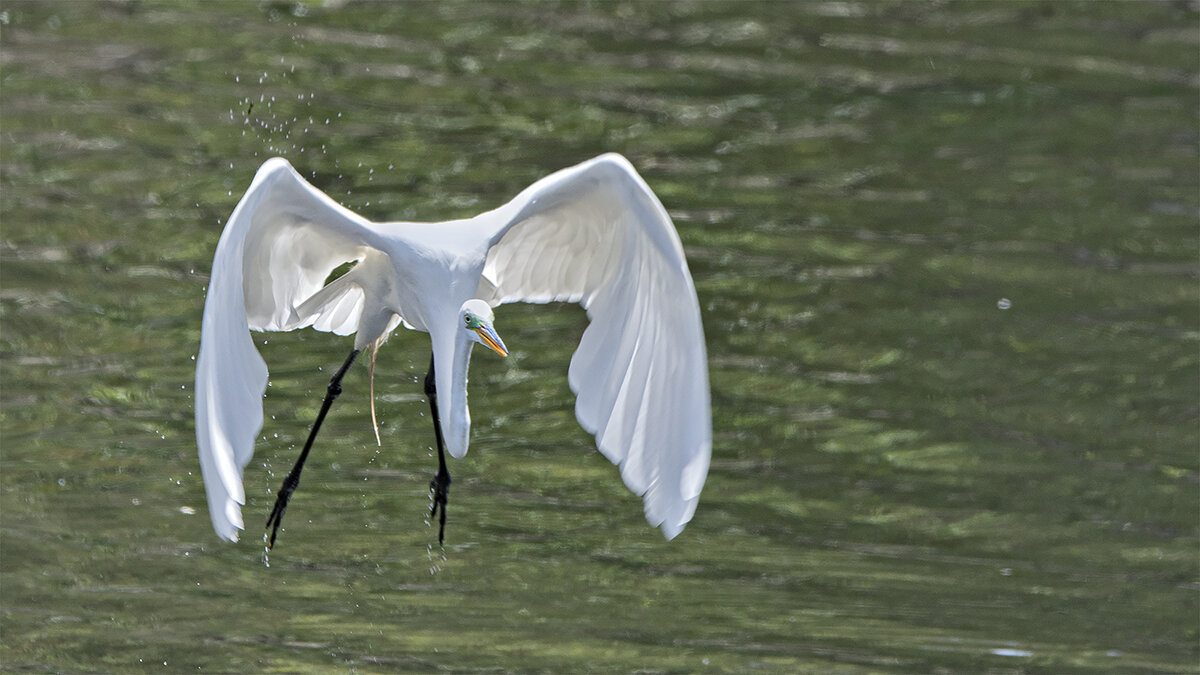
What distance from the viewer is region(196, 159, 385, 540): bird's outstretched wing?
9.19 feet

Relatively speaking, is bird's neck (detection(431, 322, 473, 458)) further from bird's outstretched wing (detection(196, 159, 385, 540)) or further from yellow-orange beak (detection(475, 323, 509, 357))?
bird's outstretched wing (detection(196, 159, 385, 540))

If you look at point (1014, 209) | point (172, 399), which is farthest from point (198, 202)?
point (1014, 209)

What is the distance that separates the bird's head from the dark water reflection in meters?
0.86

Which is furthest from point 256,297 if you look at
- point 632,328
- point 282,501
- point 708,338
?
point 708,338

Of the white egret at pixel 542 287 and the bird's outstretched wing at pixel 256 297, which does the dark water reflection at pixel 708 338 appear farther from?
the bird's outstretched wing at pixel 256 297

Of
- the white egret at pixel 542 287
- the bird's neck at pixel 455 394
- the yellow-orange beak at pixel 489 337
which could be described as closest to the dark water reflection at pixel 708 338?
the white egret at pixel 542 287

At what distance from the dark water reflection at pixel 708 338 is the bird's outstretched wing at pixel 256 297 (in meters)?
0.72

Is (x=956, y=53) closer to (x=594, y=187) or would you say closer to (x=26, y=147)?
(x=26, y=147)

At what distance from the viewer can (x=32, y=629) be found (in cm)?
399

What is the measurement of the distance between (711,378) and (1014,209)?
2.04 m

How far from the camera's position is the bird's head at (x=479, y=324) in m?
3.54

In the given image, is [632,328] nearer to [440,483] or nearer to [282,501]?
[440,483]

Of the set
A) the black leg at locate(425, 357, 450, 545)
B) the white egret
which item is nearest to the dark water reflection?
the black leg at locate(425, 357, 450, 545)

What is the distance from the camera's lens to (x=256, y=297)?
12.8ft
